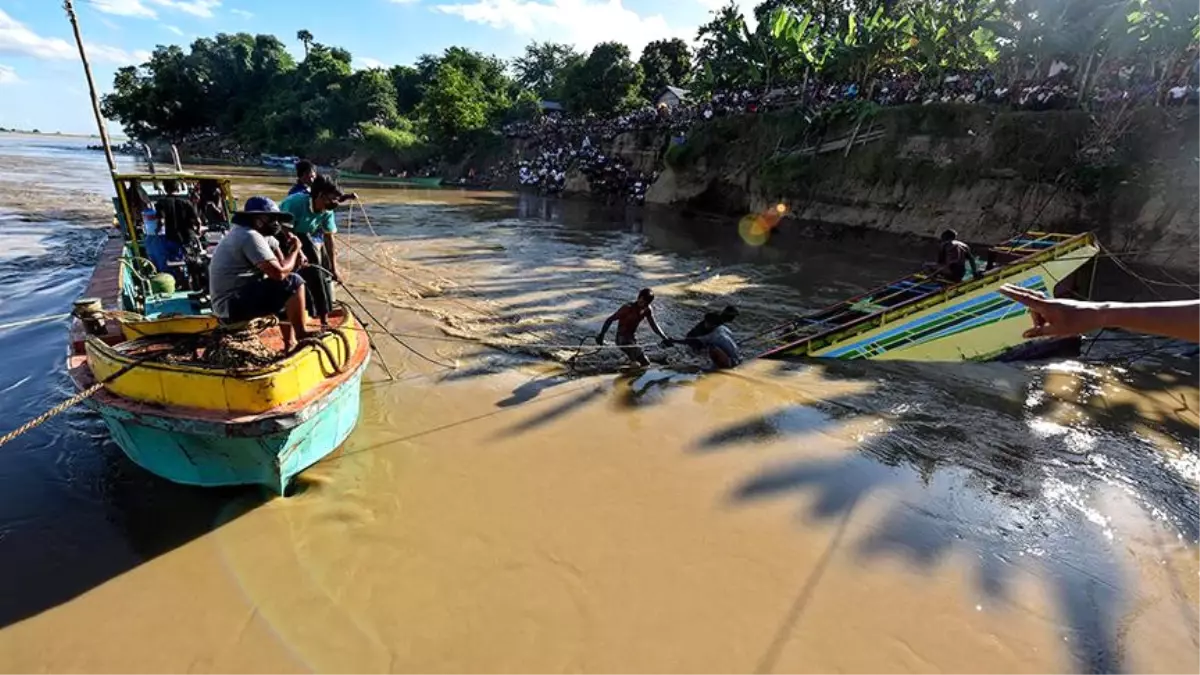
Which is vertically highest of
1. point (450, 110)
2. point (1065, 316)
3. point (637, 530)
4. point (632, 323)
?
point (450, 110)

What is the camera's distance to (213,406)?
4.43 meters

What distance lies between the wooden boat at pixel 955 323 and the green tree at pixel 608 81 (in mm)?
36994

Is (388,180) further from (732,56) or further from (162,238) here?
(162,238)

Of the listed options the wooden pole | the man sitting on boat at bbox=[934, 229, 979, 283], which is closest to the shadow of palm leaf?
the man sitting on boat at bbox=[934, 229, 979, 283]

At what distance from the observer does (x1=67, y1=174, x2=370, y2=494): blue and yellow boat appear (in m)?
4.38

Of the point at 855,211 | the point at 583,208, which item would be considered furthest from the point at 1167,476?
the point at 583,208

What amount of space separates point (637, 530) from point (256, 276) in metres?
3.84

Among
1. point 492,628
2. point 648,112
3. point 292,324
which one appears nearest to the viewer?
point 492,628

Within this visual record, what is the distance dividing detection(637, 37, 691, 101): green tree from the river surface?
42551mm

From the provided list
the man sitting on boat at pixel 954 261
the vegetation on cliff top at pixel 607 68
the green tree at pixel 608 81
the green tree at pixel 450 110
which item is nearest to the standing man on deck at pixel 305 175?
the man sitting on boat at pixel 954 261

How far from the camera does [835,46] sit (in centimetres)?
2381

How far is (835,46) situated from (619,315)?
825 inches

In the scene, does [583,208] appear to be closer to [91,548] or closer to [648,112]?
[648,112]

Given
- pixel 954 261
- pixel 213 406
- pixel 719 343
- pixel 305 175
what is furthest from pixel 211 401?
pixel 954 261
